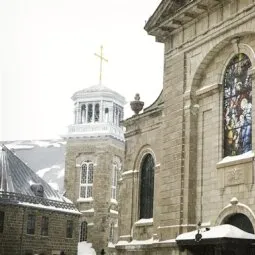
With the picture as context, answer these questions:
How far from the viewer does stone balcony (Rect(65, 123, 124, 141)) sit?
58278 millimetres

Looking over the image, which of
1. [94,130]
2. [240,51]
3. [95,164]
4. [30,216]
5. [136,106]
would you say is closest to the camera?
[240,51]

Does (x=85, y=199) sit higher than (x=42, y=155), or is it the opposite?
(x=42, y=155)

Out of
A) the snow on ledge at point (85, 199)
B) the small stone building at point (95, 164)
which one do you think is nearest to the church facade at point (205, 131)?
the small stone building at point (95, 164)

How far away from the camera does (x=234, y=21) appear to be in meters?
19.9

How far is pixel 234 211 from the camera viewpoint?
750 inches

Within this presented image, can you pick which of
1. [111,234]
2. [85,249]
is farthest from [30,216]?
[111,234]

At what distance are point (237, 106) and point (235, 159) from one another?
191 centimetres

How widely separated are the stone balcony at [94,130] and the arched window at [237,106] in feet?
123

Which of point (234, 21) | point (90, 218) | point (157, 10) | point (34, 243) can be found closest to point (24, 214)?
point (34, 243)

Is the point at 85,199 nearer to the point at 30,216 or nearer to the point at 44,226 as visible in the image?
the point at 44,226

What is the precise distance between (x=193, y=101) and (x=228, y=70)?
1.94 meters

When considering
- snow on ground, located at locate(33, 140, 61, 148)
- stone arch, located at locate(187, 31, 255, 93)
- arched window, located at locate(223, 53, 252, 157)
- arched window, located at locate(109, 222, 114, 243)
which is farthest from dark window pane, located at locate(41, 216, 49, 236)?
snow on ground, located at locate(33, 140, 61, 148)

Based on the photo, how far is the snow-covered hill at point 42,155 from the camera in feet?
302

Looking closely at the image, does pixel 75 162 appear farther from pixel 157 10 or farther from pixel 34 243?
pixel 157 10
